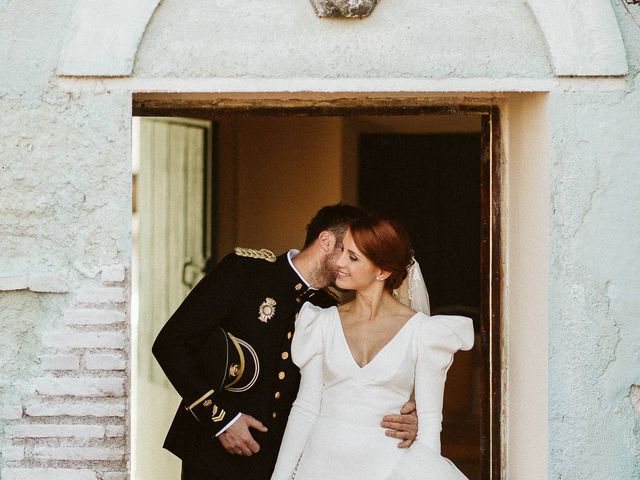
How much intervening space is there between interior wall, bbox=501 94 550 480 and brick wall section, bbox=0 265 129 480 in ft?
4.86

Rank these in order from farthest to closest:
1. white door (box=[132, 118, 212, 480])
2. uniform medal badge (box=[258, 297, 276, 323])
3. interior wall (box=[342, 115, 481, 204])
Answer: interior wall (box=[342, 115, 481, 204])
white door (box=[132, 118, 212, 480])
uniform medal badge (box=[258, 297, 276, 323])

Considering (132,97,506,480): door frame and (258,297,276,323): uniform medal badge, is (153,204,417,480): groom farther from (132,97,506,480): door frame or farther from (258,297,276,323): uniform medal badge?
(132,97,506,480): door frame

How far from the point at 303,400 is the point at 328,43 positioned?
133 centimetres

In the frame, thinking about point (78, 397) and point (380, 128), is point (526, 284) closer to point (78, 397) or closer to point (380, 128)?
point (78, 397)

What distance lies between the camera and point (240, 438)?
383 cm

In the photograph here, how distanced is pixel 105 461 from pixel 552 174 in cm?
189

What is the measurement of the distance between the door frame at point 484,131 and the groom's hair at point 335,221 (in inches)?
17.6

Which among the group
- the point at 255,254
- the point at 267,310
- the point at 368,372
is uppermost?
the point at 255,254

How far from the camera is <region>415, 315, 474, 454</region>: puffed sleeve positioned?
3.69 meters

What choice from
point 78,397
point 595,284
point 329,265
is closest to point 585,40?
point 595,284

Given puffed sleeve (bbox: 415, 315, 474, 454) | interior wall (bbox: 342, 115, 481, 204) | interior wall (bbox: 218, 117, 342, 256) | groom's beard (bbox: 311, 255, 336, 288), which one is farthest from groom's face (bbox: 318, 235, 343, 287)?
interior wall (bbox: 342, 115, 481, 204)

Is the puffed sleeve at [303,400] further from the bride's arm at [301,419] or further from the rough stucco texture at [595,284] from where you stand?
the rough stucco texture at [595,284]

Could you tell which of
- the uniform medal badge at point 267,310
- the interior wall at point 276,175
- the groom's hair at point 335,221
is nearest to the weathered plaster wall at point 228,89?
the uniform medal badge at point 267,310

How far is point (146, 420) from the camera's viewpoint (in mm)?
6441
